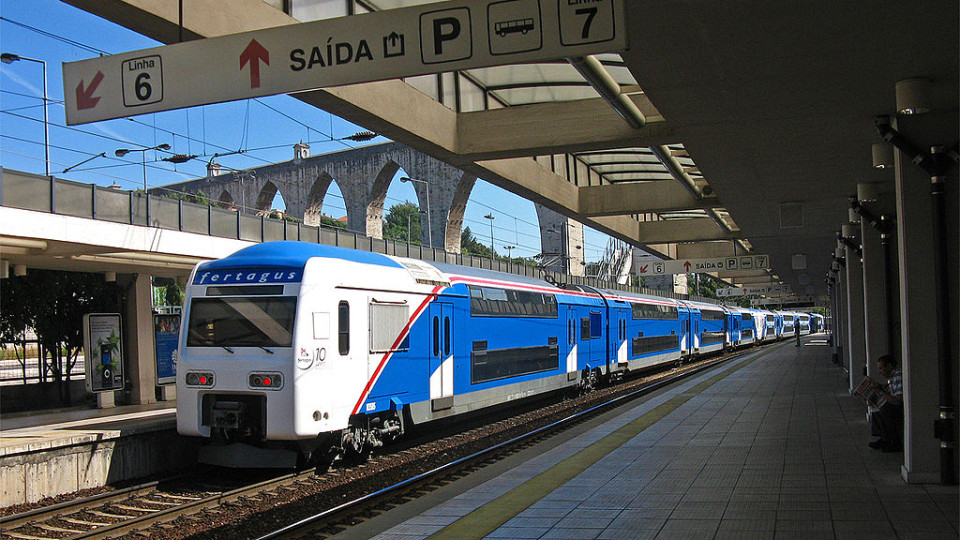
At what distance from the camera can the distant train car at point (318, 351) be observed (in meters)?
11.1

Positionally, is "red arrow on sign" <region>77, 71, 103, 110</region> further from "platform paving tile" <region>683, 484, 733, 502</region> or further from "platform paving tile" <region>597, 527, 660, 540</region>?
"platform paving tile" <region>683, 484, 733, 502</region>

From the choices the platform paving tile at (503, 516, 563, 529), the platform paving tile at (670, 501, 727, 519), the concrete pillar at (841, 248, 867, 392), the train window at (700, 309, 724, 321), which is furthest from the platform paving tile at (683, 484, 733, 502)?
the train window at (700, 309, 724, 321)

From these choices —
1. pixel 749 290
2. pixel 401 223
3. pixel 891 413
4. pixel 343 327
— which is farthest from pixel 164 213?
pixel 401 223

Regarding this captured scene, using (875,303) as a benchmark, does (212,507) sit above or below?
below

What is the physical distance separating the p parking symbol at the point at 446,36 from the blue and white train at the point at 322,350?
5313 millimetres

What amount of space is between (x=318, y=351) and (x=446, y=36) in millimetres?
5789

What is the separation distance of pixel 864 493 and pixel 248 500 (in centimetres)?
689

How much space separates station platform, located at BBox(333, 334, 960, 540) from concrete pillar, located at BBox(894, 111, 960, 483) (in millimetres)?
444

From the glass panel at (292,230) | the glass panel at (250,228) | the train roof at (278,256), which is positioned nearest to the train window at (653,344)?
the glass panel at (292,230)

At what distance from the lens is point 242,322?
11461mm

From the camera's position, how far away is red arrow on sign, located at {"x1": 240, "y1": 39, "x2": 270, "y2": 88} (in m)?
7.26

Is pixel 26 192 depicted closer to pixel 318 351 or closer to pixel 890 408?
pixel 318 351

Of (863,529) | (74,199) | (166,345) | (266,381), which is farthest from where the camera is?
(166,345)

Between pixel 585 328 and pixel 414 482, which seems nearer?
pixel 414 482
